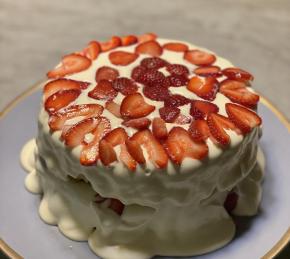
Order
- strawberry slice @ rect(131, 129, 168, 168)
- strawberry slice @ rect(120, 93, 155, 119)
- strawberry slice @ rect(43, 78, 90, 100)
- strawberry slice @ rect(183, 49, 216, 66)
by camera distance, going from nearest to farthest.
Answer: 1. strawberry slice @ rect(131, 129, 168, 168)
2. strawberry slice @ rect(120, 93, 155, 119)
3. strawberry slice @ rect(43, 78, 90, 100)
4. strawberry slice @ rect(183, 49, 216, 66)

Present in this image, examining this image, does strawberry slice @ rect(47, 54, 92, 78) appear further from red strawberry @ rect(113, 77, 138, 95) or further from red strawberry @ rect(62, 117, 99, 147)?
red strawberry @ rect(62, 117, 99, 147)

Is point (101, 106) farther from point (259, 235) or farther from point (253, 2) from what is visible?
point (253, 2)

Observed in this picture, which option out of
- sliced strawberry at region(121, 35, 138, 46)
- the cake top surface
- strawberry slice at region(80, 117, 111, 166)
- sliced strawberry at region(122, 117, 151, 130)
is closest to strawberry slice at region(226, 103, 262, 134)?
the cake top surface

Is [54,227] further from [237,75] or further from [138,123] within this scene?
[237,75]

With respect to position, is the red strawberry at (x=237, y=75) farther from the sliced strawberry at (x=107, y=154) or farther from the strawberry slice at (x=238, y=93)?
the sliced strawberry at (x=107, y=154)

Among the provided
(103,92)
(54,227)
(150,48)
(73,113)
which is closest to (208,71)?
(150,48)

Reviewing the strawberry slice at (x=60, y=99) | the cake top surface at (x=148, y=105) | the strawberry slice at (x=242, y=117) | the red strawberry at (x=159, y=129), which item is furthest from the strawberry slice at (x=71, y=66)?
the strawberry slice at (x=242, y=117)
